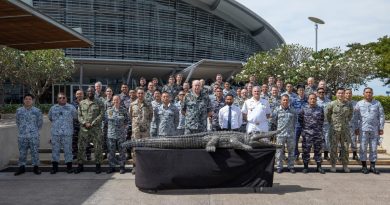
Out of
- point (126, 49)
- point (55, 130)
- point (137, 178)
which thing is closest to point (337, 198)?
point (137, 178)

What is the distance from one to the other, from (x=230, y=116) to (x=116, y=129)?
92.1 inches

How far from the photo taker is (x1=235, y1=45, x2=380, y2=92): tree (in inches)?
938

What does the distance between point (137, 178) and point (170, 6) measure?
110 ft

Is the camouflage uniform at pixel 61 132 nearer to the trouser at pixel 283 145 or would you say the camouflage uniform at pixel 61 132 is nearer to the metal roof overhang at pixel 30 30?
the metal roof overhang at pixel 30 30

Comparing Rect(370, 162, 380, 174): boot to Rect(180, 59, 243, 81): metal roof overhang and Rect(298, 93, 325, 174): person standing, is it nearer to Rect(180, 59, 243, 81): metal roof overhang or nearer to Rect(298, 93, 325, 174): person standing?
Rect(298, 93, 325, 174): person standing

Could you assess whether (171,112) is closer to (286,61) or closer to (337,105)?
(337,105)

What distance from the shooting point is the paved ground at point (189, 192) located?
6.00 meters

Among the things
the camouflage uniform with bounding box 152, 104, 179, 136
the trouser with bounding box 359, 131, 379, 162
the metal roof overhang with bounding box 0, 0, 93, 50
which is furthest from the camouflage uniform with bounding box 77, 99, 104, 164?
the trouser with bounding box 359, 131, 379, 162

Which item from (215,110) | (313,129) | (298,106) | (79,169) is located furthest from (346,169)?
(79,169)

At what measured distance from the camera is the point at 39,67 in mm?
24906

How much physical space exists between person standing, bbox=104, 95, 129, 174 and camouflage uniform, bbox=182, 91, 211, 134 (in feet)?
4.38

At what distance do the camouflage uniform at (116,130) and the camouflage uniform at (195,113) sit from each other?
1330 mm

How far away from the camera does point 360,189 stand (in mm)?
6793

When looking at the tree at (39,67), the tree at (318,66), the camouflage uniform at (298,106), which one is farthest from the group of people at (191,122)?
the tree at (39,67)
